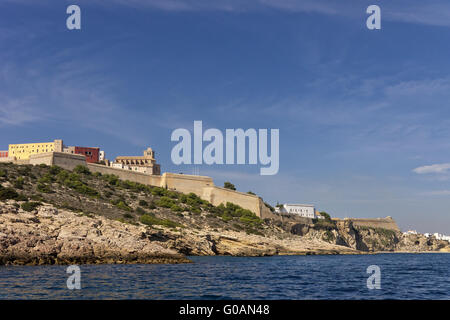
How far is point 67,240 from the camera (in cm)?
3238

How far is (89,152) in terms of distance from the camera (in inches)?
3280

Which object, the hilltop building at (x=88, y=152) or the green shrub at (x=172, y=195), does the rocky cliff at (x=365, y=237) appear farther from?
the hilltop building at (x=88, y=152)

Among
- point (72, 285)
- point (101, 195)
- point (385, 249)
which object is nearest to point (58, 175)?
point (101, 195)

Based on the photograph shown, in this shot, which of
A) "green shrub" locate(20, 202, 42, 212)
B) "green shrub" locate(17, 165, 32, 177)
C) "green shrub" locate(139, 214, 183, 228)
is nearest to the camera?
"green shrub" locate(20, 202, 42, 212)

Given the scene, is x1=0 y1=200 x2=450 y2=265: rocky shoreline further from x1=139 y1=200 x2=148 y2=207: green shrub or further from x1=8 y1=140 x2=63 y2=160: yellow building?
x1=8 y1=140 x2=63 y2=160: yellow building

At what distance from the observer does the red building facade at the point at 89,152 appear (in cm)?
8231

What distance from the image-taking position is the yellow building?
268 feet

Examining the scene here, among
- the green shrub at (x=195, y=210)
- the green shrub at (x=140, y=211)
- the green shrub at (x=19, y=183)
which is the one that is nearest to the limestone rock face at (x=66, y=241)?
the green shrub at (x=19, y=183)

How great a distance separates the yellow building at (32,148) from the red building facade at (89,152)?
11.2 ft

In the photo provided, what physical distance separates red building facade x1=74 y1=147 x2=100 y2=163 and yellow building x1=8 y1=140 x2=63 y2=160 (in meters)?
3.41

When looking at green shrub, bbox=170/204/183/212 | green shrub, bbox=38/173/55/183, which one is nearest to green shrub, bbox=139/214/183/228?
green shrub, bbox=170/204/183/212

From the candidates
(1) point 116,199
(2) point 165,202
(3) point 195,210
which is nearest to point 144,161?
(2) point 165,202

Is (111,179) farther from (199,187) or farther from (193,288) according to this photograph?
(193,288)
